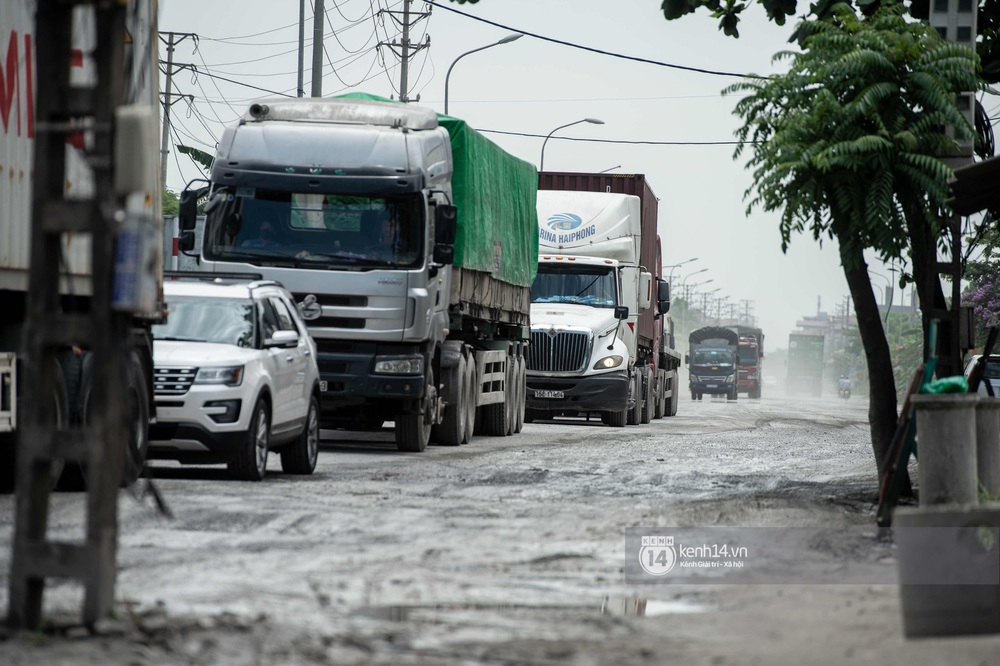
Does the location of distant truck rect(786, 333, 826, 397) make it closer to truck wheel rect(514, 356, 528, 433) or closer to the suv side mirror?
truck wheel rect(514, 356, 528, 433)

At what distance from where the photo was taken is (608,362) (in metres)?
29.9

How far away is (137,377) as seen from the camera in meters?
12.5

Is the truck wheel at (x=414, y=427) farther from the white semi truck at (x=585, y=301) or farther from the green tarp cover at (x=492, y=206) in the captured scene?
the white semi truck at (x=585, y=301)

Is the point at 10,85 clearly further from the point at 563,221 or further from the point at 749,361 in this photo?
the point at 749,361

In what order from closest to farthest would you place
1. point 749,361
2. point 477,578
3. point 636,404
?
1. point 477,578
2. point 636,404
3. point 749,361

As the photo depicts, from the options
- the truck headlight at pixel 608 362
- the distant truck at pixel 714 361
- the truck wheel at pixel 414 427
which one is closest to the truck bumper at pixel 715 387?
the distant truck at pixel 714 361

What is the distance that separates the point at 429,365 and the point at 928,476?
33.6ft

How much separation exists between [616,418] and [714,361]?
5161cm

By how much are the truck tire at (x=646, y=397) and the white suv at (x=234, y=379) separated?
19.4 metres

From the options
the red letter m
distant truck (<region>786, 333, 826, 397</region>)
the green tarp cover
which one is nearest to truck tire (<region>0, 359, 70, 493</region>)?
the red letter m

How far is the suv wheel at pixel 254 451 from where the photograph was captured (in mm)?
13609

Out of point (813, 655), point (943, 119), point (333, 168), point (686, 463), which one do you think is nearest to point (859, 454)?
point (686, 463)

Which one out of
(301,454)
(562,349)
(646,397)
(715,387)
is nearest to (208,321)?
(301,454)

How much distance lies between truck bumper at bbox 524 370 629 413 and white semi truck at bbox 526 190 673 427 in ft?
0.06
